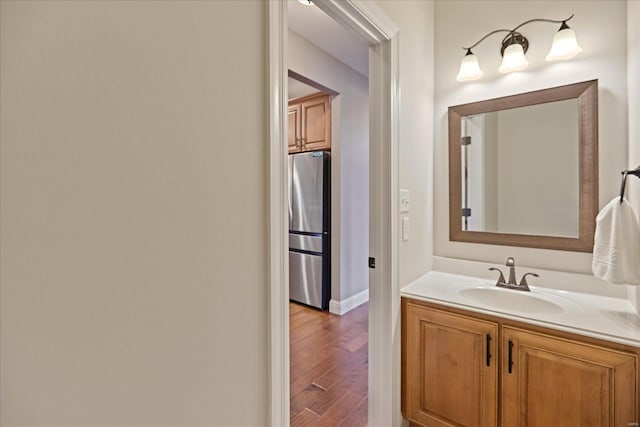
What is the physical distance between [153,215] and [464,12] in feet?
7.46

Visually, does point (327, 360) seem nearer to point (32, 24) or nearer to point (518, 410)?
point (518, 410)

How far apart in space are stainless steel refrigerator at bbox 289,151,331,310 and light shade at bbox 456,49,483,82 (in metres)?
1.68

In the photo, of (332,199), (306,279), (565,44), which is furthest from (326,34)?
(306,279)

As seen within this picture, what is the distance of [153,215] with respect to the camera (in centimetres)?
67

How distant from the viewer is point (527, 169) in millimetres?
1818

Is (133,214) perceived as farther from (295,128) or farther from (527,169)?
(295,128)

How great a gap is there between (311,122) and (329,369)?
253 cm

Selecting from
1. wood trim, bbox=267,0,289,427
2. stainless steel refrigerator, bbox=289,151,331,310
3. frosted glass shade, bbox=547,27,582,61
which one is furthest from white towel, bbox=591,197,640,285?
stainless steel refrigerator, bbox=289,151,331,310

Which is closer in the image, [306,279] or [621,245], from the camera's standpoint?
[621,245]

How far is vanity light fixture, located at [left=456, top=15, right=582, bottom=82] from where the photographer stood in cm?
159

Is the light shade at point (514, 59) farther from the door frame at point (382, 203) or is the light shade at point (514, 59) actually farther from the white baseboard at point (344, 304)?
the white baseboard at point (344, 304)

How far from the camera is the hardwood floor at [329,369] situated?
1.86m

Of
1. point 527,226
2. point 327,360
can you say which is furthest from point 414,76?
point 327,360

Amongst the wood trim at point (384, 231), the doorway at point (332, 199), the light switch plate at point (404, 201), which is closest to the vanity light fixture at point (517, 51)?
the wood trim at point (384, 231)
